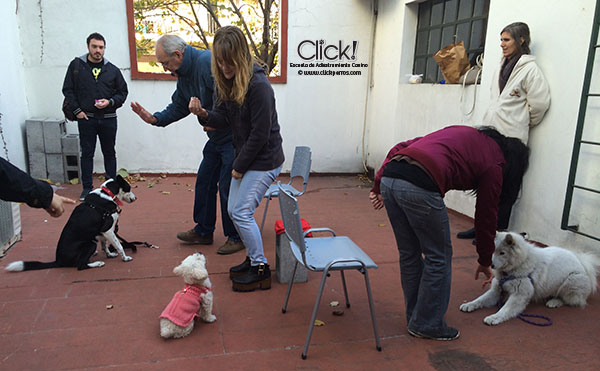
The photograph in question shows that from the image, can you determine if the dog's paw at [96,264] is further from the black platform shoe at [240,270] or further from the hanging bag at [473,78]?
the hanging bag at [473,78]

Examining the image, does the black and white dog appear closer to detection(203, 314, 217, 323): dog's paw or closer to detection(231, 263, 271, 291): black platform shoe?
detection(231, 263, 271, 291): black platform shoe

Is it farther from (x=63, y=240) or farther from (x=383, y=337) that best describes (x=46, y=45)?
(x=383, y=337)

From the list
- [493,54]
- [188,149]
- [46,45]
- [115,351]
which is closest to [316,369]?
[115,351]

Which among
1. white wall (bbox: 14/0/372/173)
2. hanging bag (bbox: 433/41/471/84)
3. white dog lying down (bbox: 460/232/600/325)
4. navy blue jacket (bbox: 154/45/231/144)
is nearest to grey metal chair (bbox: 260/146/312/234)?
navy blue jacket (bbox: 154/45/231/144)

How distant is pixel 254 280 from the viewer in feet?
12.3

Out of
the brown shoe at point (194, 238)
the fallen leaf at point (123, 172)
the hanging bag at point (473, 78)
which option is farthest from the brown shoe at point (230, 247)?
the fallen leaf at point (123, 172)

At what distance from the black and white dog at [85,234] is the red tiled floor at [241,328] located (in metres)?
0.09

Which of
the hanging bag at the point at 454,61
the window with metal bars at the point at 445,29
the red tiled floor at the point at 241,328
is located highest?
the window with metal bars at the point at 445,29

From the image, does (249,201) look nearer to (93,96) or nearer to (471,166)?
(471,166)

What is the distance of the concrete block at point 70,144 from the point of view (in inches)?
289

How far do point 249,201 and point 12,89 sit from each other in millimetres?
5451

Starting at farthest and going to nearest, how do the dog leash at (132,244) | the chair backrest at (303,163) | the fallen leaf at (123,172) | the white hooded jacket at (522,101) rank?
the fallen leaf at (123,172) < the chair backrest at (303,163) < the white hooded jacket at (522,101) < the dog leash at (132,244)

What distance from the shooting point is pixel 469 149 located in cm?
271

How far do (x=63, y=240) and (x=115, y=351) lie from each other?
1634 millimetres
